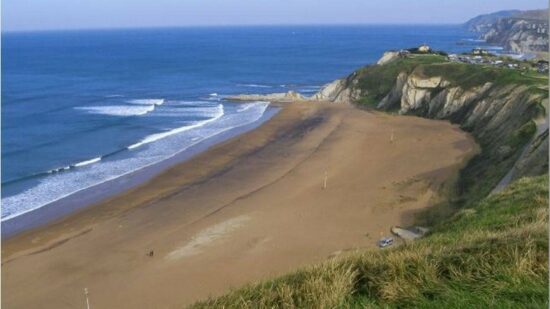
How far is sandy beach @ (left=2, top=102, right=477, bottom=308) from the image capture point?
20.9 m

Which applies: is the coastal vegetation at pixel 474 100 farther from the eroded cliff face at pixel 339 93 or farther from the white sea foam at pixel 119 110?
the white sea foam at pixel 119 110

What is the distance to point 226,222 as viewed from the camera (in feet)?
88.7

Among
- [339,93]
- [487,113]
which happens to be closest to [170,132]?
[487,113]

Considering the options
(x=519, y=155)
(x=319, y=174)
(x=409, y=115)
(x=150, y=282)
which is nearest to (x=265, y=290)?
(x=150, y=282)

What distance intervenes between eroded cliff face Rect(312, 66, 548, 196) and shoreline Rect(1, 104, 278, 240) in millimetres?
19191

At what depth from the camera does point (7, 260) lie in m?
24.1

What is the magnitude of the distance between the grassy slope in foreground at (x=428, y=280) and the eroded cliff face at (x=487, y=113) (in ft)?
52.6

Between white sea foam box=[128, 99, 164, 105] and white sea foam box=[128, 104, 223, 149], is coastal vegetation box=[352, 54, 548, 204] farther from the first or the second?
white sea foam box=[128, 99, 164, 105]

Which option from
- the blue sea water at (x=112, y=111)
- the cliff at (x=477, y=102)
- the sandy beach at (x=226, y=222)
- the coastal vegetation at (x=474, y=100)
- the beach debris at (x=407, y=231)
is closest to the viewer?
the sandy beach at (x=226, y=222)

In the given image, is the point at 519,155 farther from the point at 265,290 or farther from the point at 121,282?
the point at 265,290

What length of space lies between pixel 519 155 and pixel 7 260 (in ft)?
78.8

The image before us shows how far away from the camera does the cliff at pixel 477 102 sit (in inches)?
1088

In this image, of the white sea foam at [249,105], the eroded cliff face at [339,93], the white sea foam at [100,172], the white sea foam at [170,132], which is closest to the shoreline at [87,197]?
the white sea foam at [100,172]

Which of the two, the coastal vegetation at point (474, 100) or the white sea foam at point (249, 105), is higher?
the coastal vegetation at point (474, 100)
